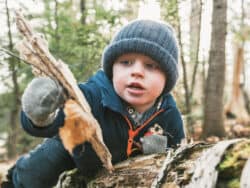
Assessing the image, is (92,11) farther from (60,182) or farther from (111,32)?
(60,182)

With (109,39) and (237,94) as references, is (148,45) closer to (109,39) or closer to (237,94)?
(109,39)

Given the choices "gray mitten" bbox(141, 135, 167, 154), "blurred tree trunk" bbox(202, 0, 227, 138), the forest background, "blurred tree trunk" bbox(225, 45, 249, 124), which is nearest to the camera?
"gray mitten" bbox(141, 135, 167, 154)

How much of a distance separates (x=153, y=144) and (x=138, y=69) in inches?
17.6

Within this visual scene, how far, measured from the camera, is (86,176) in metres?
2.07

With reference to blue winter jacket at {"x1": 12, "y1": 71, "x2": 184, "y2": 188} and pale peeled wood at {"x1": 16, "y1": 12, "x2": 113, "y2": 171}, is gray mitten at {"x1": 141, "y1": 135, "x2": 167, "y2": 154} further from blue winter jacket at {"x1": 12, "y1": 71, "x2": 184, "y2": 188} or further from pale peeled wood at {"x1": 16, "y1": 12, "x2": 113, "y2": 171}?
pale peeled wood at {"x1": 16, "y1": 12, "x2": 113, "y2": 171}

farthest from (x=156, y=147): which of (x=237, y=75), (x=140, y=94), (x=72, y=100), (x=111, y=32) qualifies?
(x=237, y=75)

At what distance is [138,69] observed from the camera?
204 cm

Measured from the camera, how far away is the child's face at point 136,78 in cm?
206

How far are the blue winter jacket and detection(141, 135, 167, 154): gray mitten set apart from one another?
7 cm

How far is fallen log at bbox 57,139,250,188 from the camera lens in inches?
54.8

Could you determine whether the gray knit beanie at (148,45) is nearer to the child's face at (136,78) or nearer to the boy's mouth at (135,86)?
Answer: the child's face at (136,78)

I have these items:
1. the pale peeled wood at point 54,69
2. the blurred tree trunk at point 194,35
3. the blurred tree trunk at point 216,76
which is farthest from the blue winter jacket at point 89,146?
the blurred tree trunk at point 216,76

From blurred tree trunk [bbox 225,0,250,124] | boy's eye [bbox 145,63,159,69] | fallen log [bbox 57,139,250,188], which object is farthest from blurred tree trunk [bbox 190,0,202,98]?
fallen log [bbox 57,139,250,188]

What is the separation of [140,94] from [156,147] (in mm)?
319
